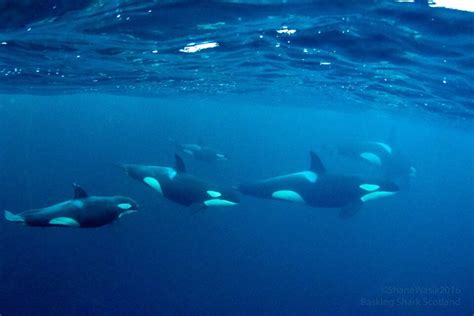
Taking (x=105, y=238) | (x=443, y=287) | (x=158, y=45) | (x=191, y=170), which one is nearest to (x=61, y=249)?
(x=105, y=238)

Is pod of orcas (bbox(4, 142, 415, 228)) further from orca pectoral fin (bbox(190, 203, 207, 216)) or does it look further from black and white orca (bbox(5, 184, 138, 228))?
black and white orca (bbox(5, 184, 138, 228))

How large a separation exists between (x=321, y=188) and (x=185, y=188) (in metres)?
4.99

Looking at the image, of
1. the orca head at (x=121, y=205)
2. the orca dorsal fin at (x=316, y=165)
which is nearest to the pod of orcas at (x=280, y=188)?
the orca dorsal fin at (x=316, y=165)

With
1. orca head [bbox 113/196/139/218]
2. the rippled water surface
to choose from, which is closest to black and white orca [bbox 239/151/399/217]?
the rippled water surface

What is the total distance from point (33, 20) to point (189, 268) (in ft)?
Answer: 36.9

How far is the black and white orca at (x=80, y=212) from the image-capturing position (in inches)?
349

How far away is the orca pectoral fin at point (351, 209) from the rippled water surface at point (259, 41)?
5.23 meters

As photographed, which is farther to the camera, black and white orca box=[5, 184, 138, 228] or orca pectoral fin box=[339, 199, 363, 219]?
orca pectoral fin box=[339, 199, 363, 219]

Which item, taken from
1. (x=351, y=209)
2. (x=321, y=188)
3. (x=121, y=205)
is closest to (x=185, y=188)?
(x=121, y=205)

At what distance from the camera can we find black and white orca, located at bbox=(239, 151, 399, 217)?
14562 mm

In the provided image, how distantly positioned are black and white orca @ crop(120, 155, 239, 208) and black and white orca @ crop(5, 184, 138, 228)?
10.8 ft

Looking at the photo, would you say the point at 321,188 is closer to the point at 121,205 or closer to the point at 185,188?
the point at 185,188

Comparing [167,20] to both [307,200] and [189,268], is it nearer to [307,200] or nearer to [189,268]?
[307,200]

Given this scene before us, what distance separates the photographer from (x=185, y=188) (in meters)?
13.4
